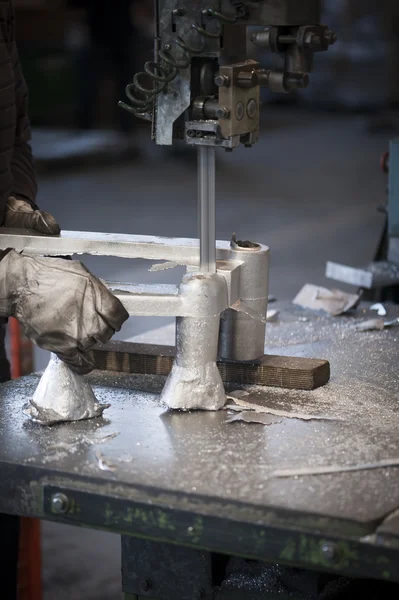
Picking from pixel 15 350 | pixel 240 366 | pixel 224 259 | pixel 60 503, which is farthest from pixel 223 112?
pixel 15 350

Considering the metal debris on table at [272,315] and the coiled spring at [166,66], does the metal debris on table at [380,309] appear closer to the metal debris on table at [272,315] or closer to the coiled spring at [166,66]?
the metal debris on table at [272,315]

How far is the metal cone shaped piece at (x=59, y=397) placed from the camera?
148 centimetres

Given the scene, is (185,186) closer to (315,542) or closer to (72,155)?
(72,155)

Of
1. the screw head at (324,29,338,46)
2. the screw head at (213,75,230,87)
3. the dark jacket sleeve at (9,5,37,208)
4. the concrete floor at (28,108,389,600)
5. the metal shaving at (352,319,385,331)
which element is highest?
the screw head at (324,29,338,46)

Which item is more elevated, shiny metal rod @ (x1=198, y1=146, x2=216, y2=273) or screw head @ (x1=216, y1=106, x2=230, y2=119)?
screw head @ (x1=216, y1=106, x2=230, y2=119)

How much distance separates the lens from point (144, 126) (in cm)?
987

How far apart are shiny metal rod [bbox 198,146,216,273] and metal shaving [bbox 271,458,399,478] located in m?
0.37

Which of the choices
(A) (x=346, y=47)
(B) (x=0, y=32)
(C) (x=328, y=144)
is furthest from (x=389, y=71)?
(B) (x=0, y=32)

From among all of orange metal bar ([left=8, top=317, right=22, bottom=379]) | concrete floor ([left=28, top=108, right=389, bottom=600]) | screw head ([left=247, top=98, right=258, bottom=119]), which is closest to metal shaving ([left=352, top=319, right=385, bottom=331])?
screw head ([left=247, top=98, right=258, bottom=119])

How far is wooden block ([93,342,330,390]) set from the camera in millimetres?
1641

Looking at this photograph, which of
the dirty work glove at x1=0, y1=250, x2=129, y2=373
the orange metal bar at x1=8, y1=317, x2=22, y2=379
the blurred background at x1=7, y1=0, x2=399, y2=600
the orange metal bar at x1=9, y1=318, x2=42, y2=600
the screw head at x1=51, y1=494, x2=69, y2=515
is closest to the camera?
the screw head at x1=51, y1=494, x2=69, y2=515

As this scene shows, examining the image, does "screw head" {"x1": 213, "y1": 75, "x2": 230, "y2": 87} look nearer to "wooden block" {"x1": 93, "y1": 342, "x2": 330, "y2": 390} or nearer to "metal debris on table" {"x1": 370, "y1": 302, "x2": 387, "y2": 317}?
"wooden block" {"x1": 93, "y1": 342, "x2": 330, "y2": 390}

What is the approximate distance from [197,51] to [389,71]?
988 centimetres

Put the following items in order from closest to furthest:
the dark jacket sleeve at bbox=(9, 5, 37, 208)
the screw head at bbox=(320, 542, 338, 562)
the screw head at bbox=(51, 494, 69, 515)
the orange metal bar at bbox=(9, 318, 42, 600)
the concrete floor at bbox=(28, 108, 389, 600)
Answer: the screw head at bbox=(320, 542, 338, 562), the screw head at bbox=(51, 494, 69, 515), the dark jacket sleeve at bbox=(9, 5, 37, 208), the orange metal bar at bbox=(9, 318, 42, 600), the concrete floor at bbox=(28, 108, 389, 600)
